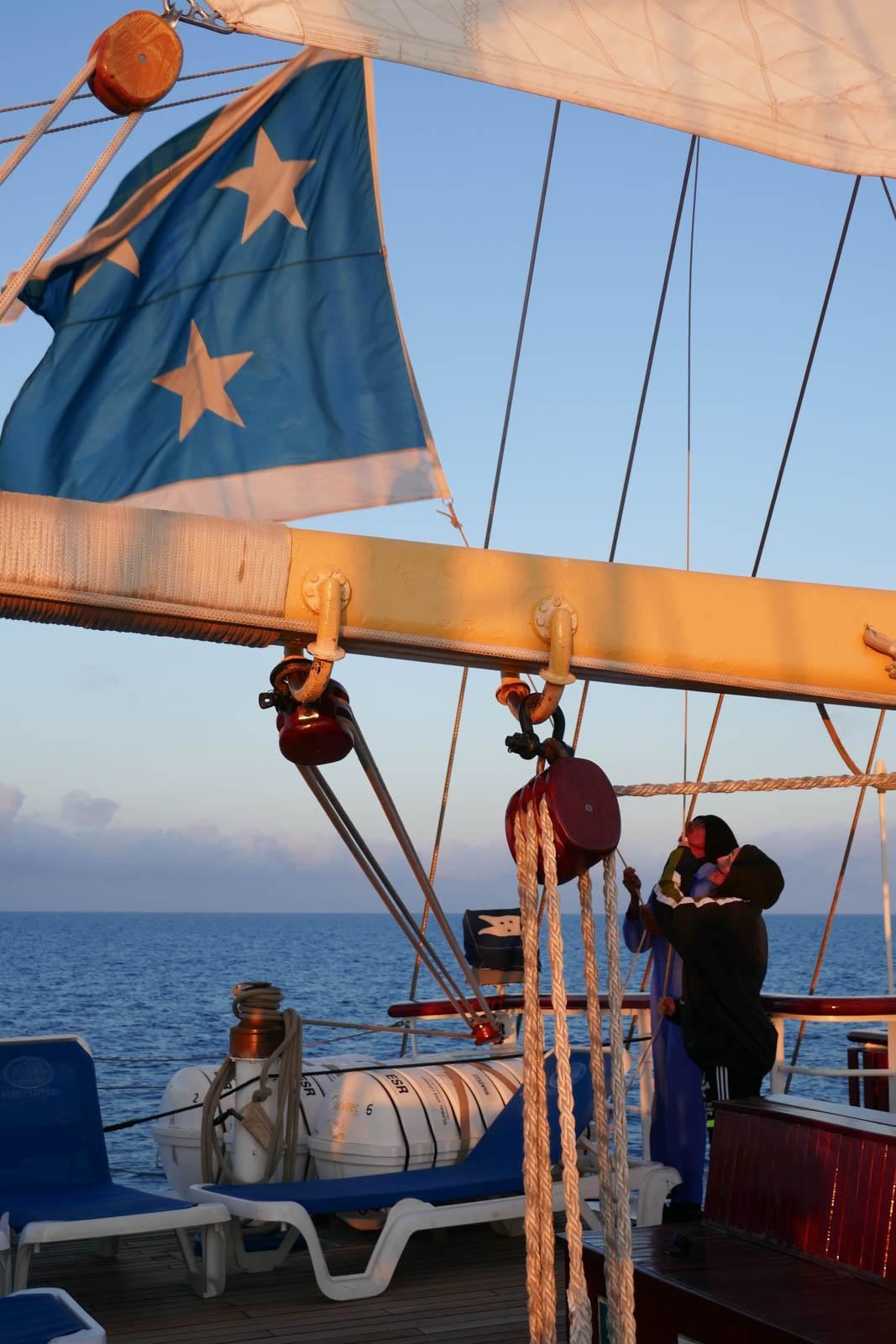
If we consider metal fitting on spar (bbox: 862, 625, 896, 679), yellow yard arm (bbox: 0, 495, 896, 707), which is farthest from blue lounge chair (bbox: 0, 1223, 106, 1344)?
metal fitting on spar (bbox: 862, 625, 896, 679)

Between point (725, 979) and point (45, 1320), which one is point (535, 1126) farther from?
point (725, 979)

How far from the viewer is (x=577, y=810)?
2703mm

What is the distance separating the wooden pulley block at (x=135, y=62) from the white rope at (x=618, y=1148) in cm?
200

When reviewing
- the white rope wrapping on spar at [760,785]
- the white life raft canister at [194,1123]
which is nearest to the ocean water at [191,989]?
the white life raft canister at [194,1123]

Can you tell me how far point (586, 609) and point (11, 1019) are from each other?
4506cm

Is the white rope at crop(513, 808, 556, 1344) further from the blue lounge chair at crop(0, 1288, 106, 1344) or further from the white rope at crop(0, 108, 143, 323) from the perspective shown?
the white rope at crop(0, 108, 143, 323)

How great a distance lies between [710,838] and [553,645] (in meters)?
2.87

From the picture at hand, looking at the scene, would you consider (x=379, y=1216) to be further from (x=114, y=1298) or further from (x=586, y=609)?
(x=586, y=609)

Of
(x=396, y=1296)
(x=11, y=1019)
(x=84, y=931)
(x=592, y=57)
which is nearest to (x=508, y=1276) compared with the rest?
(x=396, y=1296)

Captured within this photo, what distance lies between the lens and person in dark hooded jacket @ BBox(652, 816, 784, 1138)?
17.0 feet

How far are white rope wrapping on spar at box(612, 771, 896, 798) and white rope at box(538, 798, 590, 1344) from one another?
50cm

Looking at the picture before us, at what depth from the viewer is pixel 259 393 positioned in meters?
6.62

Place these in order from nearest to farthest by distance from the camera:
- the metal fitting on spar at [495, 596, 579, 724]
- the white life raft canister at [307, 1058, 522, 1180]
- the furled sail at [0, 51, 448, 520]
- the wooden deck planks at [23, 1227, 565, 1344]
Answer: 1. the metal fitting on spar at [495, 596, 579, 724]
2. the wooden deck planks at [23, 1227, 565, 1344]
3. the white life raft canister at [307, 1058, 522, 1180]
4. the furled sail at [0, 51, 448, 520]

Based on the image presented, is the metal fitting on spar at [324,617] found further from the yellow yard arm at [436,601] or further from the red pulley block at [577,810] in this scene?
the red pulley block at [577,810]
